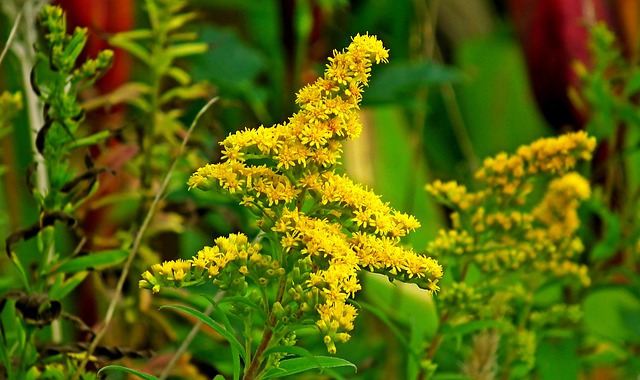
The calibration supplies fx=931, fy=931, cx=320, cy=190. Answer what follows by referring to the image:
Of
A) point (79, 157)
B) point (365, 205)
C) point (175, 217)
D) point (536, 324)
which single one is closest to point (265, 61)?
point (79, 157)

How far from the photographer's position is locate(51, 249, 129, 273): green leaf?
20.0 inches

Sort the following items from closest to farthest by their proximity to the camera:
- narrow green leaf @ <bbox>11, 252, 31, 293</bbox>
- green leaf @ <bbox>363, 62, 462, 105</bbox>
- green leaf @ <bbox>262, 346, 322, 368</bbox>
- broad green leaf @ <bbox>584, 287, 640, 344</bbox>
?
green leaf @ <bbox>262, 346, 322, 368</bbox>
narrow green leaf @ <bbox>11, 252, 31, 293</bbox>
green leaf @ <bbox>363, 62, 462, 105</bbox>
broad green leaf @ <bbox>584, 287, 640, 344</bbox>

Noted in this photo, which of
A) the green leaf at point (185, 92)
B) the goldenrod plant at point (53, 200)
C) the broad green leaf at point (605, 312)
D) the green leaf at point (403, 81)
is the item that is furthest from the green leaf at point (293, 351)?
the broad green leaf at point (605, 312)

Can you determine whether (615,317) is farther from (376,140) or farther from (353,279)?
(353,279)

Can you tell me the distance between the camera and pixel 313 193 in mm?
396

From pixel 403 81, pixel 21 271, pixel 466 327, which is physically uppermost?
pixel 403 81

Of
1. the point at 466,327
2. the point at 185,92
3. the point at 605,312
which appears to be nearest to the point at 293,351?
the point at 466,327

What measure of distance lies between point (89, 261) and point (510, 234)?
25 cm

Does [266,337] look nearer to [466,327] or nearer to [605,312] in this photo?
[466,327]

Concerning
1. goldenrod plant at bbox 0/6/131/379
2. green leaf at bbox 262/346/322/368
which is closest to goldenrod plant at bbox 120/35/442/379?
green leaf at bbox 262/346/322/368

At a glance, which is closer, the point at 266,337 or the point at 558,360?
the point at 266,337

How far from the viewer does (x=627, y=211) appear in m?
0.84

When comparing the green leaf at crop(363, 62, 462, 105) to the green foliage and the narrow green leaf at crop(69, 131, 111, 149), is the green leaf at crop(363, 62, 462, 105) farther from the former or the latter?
the narrow green leaf at crop(69, 131, 111, 149)

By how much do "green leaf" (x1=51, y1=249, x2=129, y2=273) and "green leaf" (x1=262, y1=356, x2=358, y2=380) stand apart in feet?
0.46
